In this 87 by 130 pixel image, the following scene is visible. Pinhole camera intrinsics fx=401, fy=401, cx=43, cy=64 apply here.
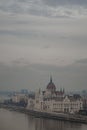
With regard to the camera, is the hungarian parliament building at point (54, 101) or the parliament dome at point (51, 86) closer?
the hungarian parliament building at point (54, 101)

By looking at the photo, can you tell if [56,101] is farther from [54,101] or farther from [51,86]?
[51,86]

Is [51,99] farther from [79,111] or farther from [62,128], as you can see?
[62,128]

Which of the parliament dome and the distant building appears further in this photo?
the parliament dome

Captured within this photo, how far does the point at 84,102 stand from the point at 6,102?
7.24 ft

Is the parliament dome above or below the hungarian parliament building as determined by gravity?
above

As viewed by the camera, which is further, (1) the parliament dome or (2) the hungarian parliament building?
(1) the parliament dome

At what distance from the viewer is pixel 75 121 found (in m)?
8.45

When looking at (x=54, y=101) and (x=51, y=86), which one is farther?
(x=51, y=86)

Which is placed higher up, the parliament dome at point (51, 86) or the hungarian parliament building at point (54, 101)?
the parliament dome at point (51, 86)

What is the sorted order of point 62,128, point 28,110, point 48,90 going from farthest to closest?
point 48,90
point 28,110
point 62,128

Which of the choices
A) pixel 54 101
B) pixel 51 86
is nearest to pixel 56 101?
pixel 54 101

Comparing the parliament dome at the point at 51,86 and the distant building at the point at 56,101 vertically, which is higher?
the parliament dome at the point at 51,86

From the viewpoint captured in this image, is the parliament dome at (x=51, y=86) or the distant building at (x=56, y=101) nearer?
the distant building at (x=56, y=101)

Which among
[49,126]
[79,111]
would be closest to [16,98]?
[79,111]
